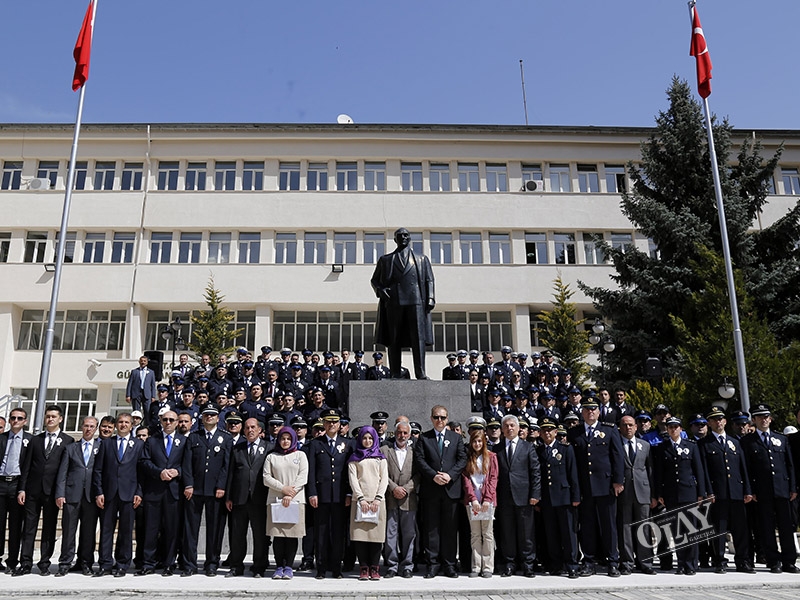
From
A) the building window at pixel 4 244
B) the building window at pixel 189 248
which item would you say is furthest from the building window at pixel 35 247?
the building window at pixel 189 248

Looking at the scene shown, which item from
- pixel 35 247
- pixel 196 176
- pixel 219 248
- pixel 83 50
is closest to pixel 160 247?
pixel 219 248

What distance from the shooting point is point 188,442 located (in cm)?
792

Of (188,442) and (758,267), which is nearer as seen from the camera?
(188,442)

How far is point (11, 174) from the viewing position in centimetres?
3125

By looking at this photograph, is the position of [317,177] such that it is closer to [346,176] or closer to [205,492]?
[346,176]

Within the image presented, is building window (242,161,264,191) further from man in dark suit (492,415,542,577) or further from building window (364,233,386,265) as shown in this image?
man in dark suit (492,415,542,577)

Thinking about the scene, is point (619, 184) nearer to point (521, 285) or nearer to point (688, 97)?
point (521, 285)

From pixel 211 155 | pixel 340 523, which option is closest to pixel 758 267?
pixel 340 523

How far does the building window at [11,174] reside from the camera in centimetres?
3119

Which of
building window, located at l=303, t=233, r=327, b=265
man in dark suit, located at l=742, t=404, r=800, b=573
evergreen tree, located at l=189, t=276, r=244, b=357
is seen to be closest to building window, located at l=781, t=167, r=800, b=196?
building window, located at l=303, t=233, r=327, b=265

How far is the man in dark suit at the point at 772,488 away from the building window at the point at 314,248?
2379 cm

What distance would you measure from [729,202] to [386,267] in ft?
45.0

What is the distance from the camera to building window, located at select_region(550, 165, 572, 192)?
31922 mm

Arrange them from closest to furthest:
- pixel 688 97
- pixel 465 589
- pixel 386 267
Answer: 1. pixel 465 589
2. pixel 386 267
3. pixel 688 97
